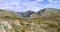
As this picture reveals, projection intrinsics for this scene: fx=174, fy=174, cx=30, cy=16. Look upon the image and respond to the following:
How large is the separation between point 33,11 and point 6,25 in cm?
119

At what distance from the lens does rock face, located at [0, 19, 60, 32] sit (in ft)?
21.3

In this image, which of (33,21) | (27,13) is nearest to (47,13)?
(33,21)

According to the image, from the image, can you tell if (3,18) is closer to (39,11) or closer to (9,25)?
(9,25)

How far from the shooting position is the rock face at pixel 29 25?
6504 millimetres

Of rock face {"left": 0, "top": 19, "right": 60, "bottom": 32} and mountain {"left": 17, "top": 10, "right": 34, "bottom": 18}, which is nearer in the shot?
rock face {"left": 0, "top": 19, "right": 60, "bottom": 32}

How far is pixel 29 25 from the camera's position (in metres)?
6.62

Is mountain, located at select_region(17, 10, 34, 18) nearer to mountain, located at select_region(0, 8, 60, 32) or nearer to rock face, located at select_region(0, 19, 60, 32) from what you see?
mountain, located at select_region(0, 8, 60, 32)

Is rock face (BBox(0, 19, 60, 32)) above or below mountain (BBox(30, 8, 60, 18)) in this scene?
below

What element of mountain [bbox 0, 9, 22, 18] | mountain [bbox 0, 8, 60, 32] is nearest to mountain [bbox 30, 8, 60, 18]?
mountain [bbox 0, 8, 60, 32]

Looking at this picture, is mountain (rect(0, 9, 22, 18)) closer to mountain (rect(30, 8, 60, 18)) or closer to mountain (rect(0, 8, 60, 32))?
mountain (rect(0, 8, 60, 32))

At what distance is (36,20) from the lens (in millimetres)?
6676

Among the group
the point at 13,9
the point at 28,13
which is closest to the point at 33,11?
the point at 28,13

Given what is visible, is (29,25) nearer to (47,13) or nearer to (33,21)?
(33,21)

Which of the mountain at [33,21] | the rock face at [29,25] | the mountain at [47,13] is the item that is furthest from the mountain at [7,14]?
the mountain at [47,13]
